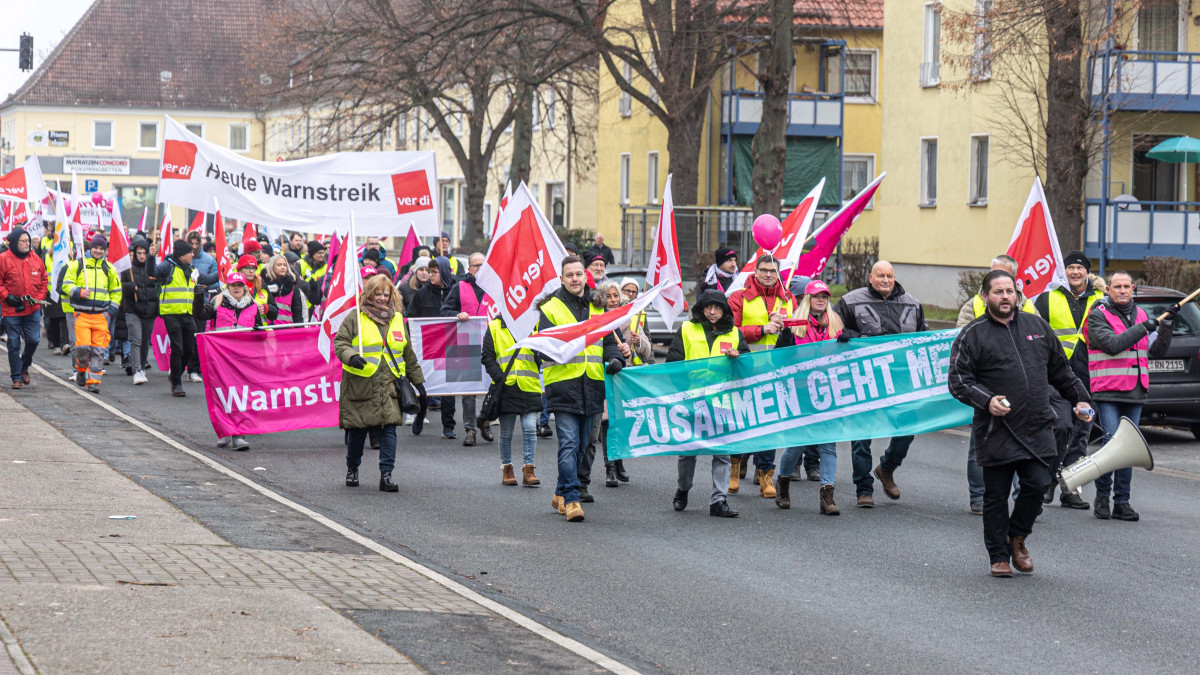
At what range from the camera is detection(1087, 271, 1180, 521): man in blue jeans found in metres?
10.3

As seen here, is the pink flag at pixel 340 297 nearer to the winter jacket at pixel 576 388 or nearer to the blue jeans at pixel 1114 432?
the winter jacket at pixel 576 388

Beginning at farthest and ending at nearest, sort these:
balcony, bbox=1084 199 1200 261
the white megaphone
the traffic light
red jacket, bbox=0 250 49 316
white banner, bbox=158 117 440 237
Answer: the traffic light → balcony, bbox=1084 199 1200 261 → red jacket, bbox=0 250 49 316 → white banner, bbox=158 117 440 237 → the white megaphone

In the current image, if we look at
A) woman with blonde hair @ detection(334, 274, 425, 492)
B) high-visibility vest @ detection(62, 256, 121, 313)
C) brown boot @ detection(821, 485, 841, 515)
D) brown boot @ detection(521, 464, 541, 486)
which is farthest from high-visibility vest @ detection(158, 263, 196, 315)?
brown boot @ detection(821, 485, 841, 515)

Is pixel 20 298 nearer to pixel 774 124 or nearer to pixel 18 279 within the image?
pixel 18 279

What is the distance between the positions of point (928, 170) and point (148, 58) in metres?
62.2

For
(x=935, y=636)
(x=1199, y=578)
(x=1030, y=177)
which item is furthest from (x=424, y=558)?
(x=1030, y=177)

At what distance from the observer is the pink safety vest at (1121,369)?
34.1ft

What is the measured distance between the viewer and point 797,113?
44.4 meters

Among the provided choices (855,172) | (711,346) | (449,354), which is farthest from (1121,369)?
(855,172)

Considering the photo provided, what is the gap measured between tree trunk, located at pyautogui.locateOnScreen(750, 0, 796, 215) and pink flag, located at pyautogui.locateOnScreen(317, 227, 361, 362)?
39.2 ft

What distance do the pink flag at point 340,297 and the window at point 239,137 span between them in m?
79.3

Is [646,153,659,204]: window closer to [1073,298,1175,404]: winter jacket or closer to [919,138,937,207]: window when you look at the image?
[919,138,937,207]: window

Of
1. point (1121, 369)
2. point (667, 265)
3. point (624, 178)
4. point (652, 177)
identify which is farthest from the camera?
point (624, 178)

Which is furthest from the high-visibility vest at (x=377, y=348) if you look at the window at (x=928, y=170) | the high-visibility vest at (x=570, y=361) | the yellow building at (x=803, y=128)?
Result: the yellow building at (x=803, y=128)
